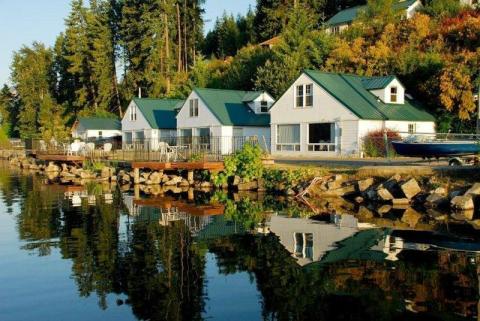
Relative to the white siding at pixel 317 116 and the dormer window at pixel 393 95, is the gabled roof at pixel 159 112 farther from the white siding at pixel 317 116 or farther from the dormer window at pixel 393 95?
the dormer window at pixel 393 95

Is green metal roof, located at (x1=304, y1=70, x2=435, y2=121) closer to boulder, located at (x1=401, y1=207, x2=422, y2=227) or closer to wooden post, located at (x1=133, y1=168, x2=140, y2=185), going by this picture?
wooden post, located at (x1=133, y1=168, x2=140, y2=185)

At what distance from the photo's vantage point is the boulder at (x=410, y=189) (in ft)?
78.0

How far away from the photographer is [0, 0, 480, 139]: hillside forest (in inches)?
1810

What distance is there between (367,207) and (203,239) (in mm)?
8955

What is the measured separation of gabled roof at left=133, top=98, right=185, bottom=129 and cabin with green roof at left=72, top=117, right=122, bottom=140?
14725mm

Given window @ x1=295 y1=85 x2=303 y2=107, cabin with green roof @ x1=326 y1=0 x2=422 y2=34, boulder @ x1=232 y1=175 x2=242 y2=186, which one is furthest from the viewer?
cabin with green roof @ x1=326 y1=0 x2=422 y2=34

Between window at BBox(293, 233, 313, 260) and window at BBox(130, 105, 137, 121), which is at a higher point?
window at BBox(130, 105, 137, 121)

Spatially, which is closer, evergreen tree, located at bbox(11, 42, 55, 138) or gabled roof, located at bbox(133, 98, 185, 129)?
gabled roof, located at bbox(133, 98, 185, 129)

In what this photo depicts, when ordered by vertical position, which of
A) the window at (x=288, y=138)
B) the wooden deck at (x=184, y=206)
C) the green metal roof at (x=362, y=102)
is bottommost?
the wooden deck at (x=184, y=206)

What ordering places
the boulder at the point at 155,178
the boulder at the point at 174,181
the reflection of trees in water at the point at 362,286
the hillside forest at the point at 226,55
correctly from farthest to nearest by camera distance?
the hillside forest at the point at 226,55 → the boulder at the point at 155,178 → the boulder at the point at 174,181 → the reflection of trees in water at the point at 362,286

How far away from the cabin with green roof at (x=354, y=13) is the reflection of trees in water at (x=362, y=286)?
56923mm

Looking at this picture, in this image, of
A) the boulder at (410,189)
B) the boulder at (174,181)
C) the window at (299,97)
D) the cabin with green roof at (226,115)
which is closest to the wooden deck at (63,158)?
the cabin with green roof at (226,115)

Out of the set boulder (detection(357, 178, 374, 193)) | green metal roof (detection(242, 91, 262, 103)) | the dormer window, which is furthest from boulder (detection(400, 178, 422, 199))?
green metal roof (detection(242, 91, 262, 103))

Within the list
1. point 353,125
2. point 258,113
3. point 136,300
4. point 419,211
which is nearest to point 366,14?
point 258,113
